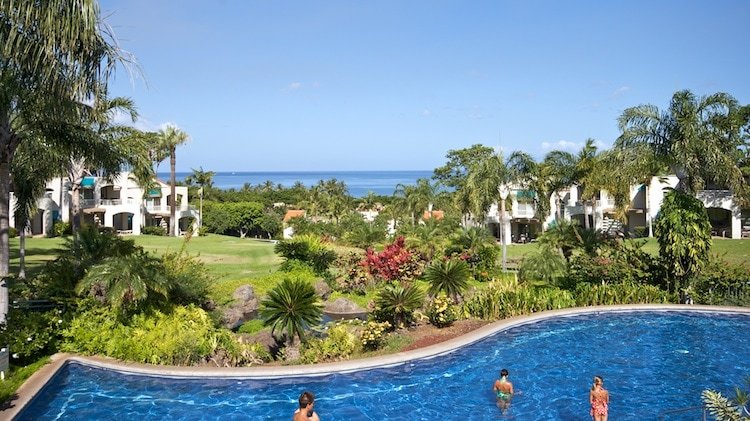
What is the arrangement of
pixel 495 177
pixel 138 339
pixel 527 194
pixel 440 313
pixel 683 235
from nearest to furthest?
pixel 138 339
pixel 440 313
pixel 683 235
pixel 495 177
pixel 527 194

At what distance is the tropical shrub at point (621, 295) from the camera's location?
70.0ft

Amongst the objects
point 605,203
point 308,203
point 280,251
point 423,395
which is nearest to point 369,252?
point 280,251

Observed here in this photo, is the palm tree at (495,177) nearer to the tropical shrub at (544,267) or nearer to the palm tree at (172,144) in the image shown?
the tropical shrub at (544,267)

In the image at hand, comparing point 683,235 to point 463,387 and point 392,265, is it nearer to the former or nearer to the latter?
point 392,265

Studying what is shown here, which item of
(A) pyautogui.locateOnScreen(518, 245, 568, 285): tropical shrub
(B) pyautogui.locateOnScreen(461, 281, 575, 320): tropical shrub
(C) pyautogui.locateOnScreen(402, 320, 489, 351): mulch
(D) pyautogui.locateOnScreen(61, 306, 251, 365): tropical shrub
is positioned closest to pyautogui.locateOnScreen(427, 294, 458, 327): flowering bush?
(C) pyautogui.locateOnScreen(402, 320, 489, 351): mulch

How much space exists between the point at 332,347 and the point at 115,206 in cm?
4857

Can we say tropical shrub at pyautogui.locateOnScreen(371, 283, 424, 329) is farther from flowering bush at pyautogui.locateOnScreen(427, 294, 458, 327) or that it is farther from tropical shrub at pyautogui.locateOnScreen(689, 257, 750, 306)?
tropical shrub at pyautogui.locateOnScreen(689, 257, 750, 306)

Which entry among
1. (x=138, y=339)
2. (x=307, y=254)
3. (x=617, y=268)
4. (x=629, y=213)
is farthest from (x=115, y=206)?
(x=617, y=268)

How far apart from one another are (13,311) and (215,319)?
18.6 ft

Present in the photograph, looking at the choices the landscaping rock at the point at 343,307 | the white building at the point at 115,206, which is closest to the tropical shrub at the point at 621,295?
the landscaping rock at the point at 343,307

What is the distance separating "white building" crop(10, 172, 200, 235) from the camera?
50344 mm

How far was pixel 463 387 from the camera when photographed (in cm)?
1365

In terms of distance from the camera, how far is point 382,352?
51.6ft

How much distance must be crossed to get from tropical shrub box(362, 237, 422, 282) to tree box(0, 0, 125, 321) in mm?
15699
